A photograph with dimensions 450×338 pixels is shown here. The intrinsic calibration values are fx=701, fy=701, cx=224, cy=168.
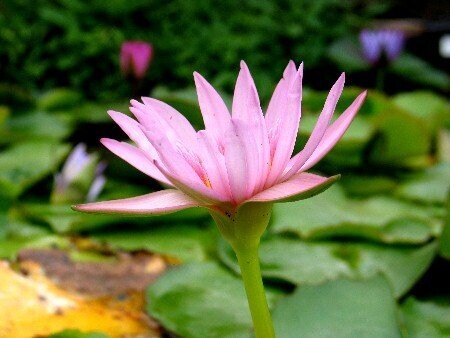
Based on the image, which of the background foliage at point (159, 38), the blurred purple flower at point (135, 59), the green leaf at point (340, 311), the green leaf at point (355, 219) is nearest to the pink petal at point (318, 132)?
the green leaf at point (340, 311)

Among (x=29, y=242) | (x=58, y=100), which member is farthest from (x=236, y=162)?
(x=58, y=100)

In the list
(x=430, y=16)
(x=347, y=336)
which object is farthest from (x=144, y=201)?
(x=430, y=16)

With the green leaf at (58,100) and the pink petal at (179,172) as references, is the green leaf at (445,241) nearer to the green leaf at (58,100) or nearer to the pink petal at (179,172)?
the pink petal at (179,172)

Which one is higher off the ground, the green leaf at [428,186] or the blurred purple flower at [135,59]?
the blurred purple flower at [135,59]

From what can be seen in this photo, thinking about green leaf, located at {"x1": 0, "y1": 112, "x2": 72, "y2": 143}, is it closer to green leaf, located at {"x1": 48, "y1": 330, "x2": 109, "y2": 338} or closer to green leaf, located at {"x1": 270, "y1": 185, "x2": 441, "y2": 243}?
green leaf, located at {"x1": 270, "y1": 185, "x2": 441, "y2": 243}

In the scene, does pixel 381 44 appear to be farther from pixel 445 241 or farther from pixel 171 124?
pixel 171 124

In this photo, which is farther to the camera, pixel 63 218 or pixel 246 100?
pixel 63 218

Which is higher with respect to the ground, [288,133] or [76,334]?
[288,133]
